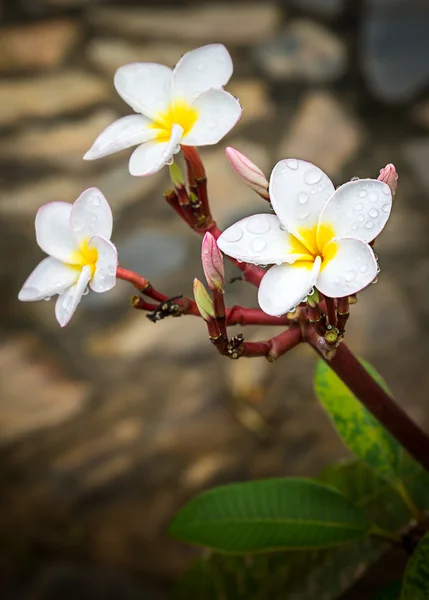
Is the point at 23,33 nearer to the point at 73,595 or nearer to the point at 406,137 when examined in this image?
the point at 406,137

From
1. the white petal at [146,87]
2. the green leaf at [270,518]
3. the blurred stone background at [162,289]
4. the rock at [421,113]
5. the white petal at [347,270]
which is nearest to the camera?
the white petal at [347,270]

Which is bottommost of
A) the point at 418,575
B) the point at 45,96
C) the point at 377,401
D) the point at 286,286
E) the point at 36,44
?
the point at 418,575

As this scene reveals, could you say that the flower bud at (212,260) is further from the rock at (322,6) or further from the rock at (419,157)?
the rock at (322,6)

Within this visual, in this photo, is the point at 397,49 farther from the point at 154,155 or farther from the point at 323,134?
the point at 154,155

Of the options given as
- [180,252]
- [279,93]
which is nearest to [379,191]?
[180,252]

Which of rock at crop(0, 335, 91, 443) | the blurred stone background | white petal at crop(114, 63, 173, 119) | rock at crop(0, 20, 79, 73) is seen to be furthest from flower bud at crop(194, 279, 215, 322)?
rock at crop(0, 20, 79, 73)

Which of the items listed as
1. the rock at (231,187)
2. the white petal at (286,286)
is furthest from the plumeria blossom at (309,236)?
the rock at (231,187)

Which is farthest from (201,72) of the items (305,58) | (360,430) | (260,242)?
(305,58)
